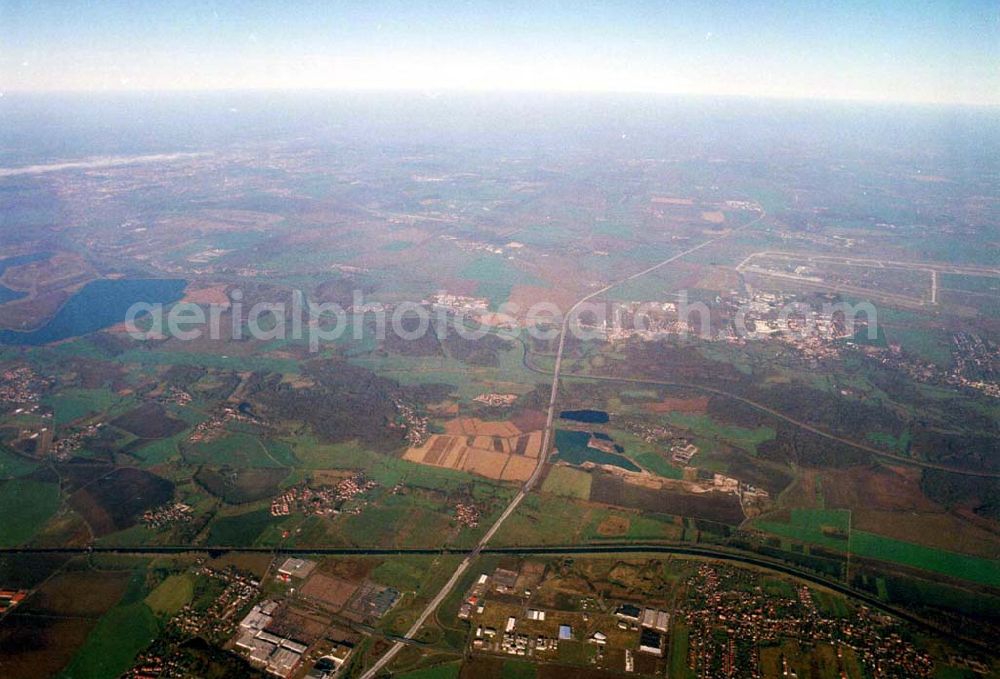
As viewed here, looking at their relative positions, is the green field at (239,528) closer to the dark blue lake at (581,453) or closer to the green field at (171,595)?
the green field at (171,595)

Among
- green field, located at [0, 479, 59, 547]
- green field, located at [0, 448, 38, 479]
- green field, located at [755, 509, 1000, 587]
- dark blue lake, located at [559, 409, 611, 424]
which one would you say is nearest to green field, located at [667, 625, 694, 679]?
green field, located at [755, 509, 1000, 587]

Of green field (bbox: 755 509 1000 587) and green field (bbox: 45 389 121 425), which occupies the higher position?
green field (bbox: 45 389 121 425)

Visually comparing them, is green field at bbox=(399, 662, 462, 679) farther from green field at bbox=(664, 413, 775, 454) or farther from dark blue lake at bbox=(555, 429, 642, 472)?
green field at bbox=(664, 413, 775, 454)

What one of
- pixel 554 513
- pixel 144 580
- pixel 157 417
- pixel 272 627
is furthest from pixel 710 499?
pixel 157 417

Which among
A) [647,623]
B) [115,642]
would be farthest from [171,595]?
[647,623]

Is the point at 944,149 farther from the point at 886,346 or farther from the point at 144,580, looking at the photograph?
the point at 144,580
